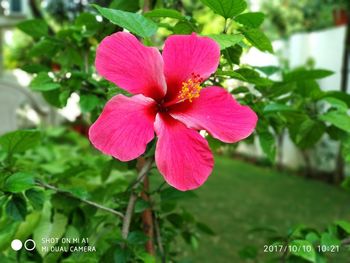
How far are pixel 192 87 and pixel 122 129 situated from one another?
0.12 meters

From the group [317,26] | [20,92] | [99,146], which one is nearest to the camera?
[99,146]

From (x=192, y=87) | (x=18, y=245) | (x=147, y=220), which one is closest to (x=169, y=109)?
(x=192, y=87)

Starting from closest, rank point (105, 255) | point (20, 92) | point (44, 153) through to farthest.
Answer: point (105, 255) < point (44, 153) < point (20, 92)

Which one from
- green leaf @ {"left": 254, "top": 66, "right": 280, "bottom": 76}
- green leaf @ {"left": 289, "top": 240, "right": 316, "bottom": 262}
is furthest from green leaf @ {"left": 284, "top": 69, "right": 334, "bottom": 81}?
green leaf @ {"left": 289, "top": 240, "right": 316, "bottom": 262}

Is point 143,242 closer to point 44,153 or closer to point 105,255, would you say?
point 105,255

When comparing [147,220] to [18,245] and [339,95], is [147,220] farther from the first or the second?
[339,95]

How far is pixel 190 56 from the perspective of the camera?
2.32 feet

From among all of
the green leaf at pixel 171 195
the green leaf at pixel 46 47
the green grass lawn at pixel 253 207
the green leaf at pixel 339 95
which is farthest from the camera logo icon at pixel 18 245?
the green grass lawn at pixel 253 207

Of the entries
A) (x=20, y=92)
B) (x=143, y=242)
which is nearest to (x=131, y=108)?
(x=143, y=242)

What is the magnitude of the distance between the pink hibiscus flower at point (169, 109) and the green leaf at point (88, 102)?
0.33m

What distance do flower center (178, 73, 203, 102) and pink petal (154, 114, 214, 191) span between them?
50 mm

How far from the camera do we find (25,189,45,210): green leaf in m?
0.88

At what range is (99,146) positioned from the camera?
66cm

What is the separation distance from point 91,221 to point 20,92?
393 centimetres
